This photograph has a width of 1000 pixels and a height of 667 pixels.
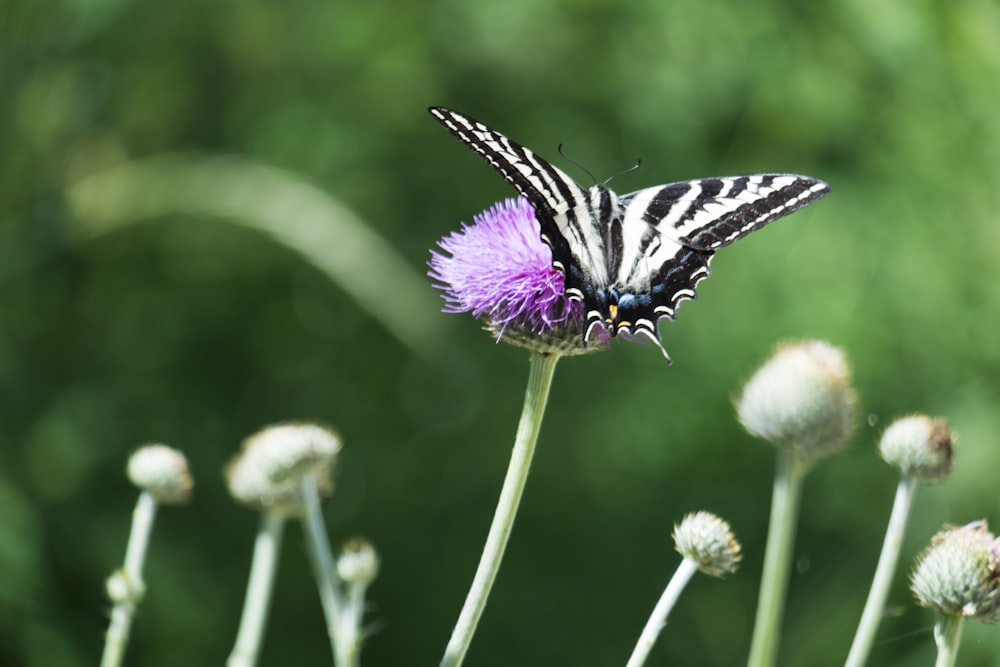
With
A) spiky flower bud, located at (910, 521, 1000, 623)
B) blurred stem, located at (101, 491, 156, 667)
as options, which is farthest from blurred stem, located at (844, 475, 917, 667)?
blurred stem, located at (101, 491, 156, 667)

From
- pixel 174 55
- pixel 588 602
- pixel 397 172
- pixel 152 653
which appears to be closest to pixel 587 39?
pixel 397 172

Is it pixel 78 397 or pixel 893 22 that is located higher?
pixel 893 22

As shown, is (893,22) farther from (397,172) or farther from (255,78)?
(255,78)

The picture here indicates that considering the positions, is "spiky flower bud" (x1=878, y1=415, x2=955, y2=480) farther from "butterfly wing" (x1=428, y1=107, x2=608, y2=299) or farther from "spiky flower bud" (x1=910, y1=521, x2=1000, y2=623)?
"butterfly wing" (x1=428, y1=107, x2=608, y2=299)

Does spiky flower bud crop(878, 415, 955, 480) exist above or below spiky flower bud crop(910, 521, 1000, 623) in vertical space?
above

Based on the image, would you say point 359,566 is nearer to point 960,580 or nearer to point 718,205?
point 960,580
